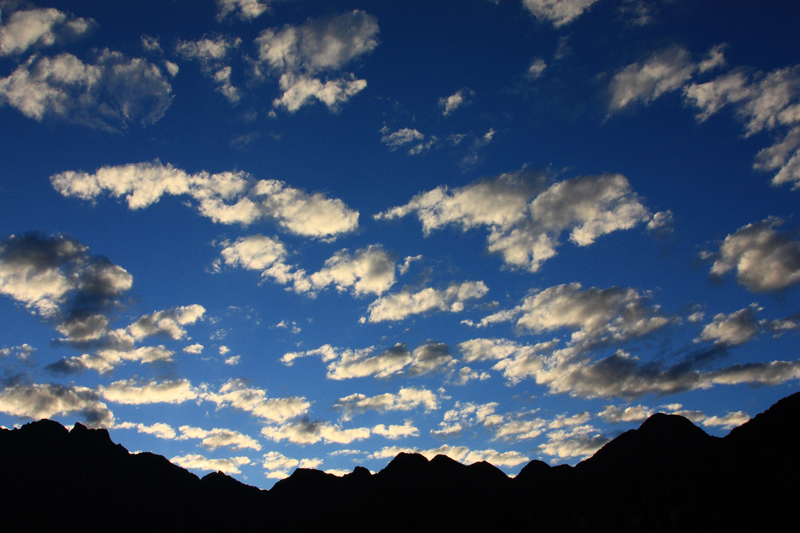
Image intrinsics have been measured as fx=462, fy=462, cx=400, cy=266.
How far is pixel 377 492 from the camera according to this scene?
591 ft

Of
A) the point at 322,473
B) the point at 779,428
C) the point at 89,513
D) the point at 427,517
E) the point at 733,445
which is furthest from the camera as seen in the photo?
the point at 322,473

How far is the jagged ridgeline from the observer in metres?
102

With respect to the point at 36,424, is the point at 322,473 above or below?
below

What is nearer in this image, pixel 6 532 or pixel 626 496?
pixel 626 496

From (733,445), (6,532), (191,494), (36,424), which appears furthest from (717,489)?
(36,424)

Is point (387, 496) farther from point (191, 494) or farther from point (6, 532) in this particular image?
point (6, 532)

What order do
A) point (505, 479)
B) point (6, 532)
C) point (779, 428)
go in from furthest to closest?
point (505, 479) < point (6, 532) < point (779, 428)

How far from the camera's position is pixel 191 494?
192625 mm

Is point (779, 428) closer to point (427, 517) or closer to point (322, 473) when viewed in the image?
point (427, 517)

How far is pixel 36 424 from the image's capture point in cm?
18788

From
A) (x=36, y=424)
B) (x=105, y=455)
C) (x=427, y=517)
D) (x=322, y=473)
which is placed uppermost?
(x=36, y=424)

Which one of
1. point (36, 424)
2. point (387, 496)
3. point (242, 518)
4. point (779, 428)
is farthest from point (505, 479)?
point (36, 424)

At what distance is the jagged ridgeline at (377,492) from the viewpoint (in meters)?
102

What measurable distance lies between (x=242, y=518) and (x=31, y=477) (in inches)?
3093
